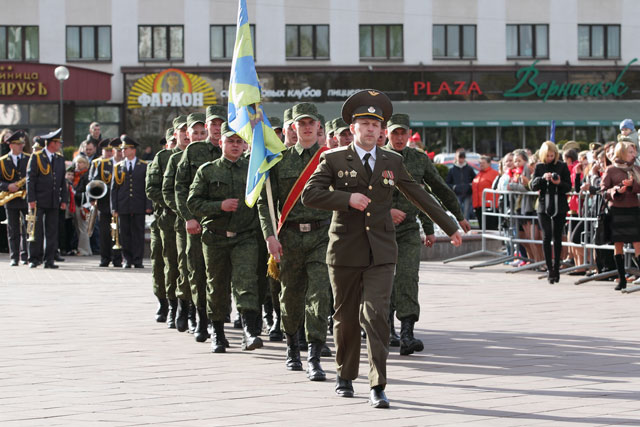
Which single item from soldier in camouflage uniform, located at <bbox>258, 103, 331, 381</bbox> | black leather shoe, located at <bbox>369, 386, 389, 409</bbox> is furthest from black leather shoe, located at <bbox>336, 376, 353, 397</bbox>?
soldier in camouflage uniform, located at <bbox>258, 103, 331, 381</bbox>

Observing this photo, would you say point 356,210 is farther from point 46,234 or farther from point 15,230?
point 15,230

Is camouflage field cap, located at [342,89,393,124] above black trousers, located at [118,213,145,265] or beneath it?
above

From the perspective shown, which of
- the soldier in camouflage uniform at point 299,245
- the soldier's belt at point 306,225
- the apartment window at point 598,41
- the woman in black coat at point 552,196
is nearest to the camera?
the soldier in camouflage uniform at point 299,245

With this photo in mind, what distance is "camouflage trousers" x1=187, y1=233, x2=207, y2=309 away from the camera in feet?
36.1

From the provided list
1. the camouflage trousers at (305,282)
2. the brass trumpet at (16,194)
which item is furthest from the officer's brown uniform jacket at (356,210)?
the brass trumpet at (16,194)

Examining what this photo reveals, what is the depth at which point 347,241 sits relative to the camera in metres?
7.79

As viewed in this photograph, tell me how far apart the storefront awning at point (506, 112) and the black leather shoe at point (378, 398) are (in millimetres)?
40557

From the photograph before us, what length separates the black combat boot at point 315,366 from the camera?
8.62 metres

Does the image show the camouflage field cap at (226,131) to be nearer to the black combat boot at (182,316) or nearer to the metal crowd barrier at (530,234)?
the black combat boot at (182,316)

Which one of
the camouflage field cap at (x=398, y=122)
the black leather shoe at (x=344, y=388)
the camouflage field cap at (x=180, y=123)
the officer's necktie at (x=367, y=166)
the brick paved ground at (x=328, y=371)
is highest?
the camouflage field cap at (x=180, y=123)

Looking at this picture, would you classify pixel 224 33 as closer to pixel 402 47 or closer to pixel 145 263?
pixel 402 47

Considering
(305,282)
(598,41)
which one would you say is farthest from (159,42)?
(305,282)

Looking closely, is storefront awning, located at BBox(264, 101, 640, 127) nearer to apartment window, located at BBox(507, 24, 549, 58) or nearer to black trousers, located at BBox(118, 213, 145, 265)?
apartment window, located at BBox(507, 24, 549, 58)

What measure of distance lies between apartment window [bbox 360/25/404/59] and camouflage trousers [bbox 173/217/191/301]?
39.0 metres
